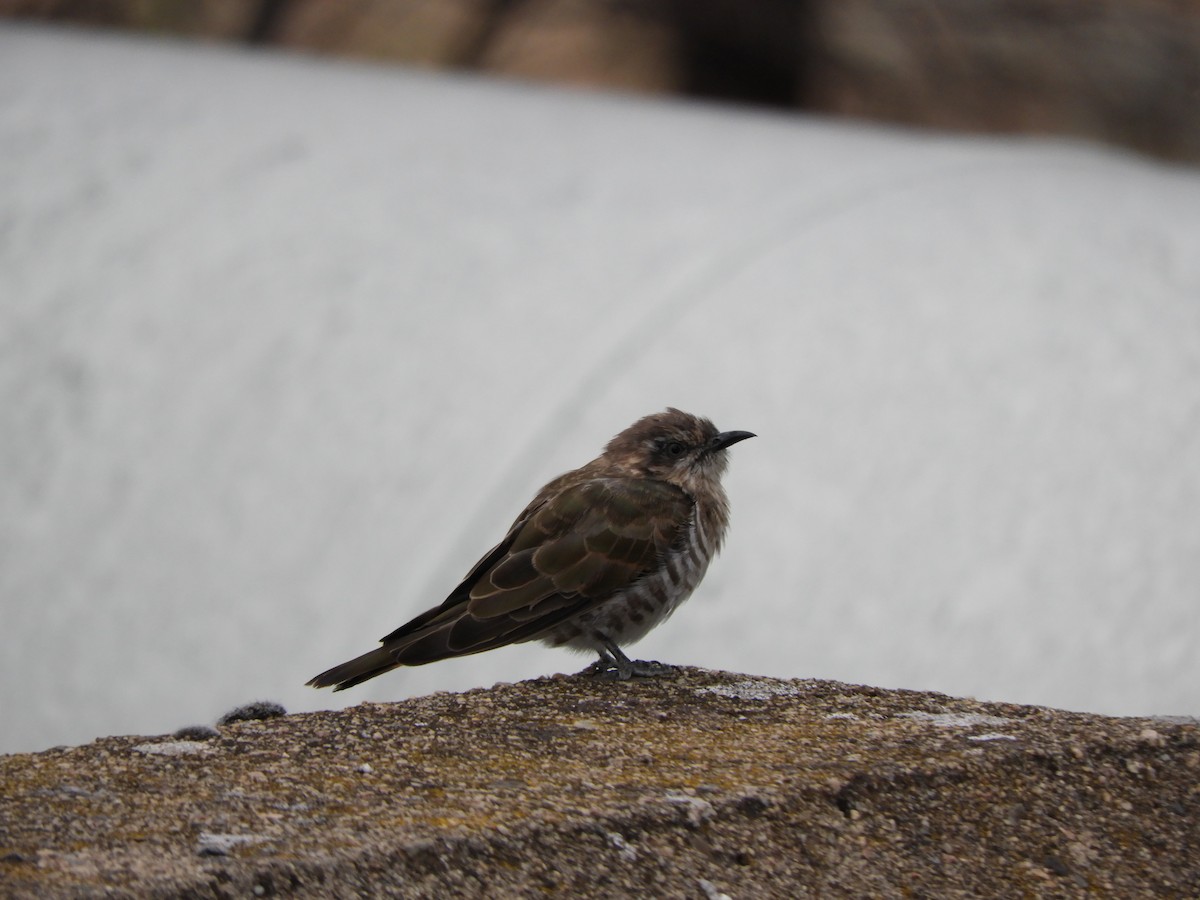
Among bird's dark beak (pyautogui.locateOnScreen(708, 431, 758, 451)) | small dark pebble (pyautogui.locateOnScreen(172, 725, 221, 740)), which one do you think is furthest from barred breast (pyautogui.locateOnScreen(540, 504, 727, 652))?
small dark pebble (pyautogui.locateOnScreen(172, 725, 221, 740))

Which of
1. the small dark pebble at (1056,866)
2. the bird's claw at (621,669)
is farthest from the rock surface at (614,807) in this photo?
the bird's claw at (621,669)

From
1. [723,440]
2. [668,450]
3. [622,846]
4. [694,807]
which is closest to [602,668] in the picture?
[668,450]

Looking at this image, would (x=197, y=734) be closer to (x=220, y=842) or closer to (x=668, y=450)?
(x=220, y=842)

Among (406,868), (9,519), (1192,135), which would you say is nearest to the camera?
(406,868)

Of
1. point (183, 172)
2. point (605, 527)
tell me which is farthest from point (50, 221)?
point (605, 527)

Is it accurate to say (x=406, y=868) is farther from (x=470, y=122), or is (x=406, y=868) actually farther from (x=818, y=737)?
(x=470, y=122)

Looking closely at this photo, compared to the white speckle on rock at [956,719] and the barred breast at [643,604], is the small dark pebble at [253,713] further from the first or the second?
the white speckle on rock at [956,719]

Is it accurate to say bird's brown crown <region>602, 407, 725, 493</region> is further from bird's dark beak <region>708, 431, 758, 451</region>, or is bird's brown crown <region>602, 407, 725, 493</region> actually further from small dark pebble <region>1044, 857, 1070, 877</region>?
small dark pebble <region>1044, 857, 1070, 877</region>
